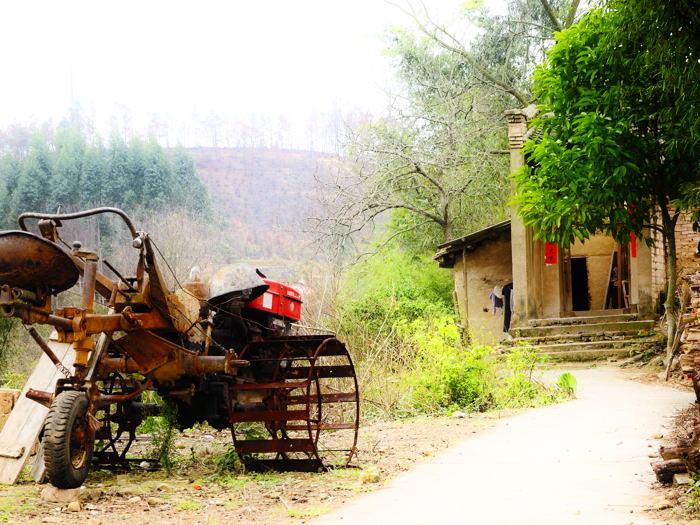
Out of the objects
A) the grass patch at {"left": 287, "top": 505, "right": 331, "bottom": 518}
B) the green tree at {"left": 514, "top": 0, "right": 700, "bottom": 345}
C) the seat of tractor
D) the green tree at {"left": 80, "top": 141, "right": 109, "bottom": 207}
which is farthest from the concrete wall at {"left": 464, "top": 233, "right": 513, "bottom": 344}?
the green tree at {"left": 80, "top": 141, "right": 109, "bottom": 207}

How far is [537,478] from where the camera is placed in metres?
7.12

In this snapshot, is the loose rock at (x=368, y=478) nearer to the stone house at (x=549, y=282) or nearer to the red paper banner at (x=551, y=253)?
the stone house at (x=549, y=282)

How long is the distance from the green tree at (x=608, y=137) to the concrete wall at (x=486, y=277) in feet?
25.0

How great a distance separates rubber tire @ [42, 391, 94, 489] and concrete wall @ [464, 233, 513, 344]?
20.0 m

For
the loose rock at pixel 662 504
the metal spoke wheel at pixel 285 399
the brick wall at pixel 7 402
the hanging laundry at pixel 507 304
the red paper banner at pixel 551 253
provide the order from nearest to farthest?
the loose rock at pixel 662 504 → the metal spoke wheel at pixel 285 399 → the brick wall at pixel 7 402 → the red paper banner at pixel 551 253 → the hanging laundry at pixel 507 304

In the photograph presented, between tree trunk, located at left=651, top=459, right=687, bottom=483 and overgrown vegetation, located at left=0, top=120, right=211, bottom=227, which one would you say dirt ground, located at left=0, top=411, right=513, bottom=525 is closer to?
tree trunk, located at left=651, top=459, right=687, bottom=483

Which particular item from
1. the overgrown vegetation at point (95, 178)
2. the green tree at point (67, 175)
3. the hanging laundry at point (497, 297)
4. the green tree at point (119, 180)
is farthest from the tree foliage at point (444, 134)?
the green tree at point (67, 175)

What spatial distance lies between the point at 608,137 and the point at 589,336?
6653 mm

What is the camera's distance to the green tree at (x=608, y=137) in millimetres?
15766

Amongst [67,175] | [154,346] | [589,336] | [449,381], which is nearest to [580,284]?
[589,336]

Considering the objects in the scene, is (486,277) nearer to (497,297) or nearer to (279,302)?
(497,297)

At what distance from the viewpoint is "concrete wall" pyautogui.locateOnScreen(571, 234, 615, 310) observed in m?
28.5

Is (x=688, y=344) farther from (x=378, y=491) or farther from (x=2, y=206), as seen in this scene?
(x=2, y=206)

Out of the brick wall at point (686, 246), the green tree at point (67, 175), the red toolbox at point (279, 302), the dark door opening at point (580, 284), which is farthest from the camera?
the green tree at point (67, 175)
